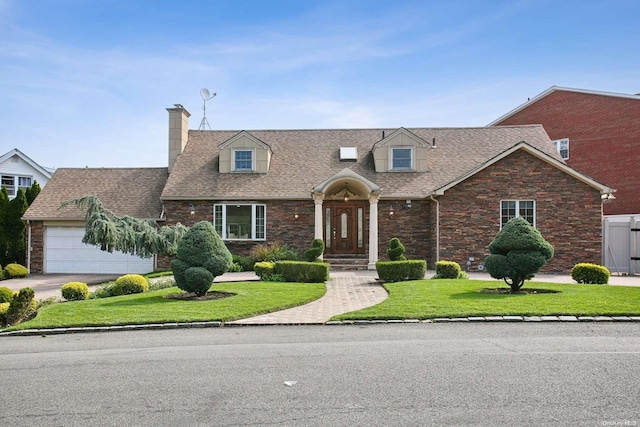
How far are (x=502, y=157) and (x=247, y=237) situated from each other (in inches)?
443

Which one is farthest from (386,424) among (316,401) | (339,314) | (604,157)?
Answer: (604,157)

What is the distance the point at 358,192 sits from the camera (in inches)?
918

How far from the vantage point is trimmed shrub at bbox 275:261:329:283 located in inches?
682

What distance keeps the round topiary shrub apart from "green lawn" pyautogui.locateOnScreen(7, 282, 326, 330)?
0.78m

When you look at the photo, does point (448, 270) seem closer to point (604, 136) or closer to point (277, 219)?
point (277, 219)

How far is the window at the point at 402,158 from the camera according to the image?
24.3 meters

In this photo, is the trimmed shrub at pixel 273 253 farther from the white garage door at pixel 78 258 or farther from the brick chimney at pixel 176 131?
the brick chimney at pixel 176 131

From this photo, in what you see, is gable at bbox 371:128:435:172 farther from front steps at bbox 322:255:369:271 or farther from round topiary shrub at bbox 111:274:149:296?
round topiary shrub at bbox 111:274:149:296

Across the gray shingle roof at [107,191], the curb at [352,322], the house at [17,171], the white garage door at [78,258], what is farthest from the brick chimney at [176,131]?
the curb at [352,322]

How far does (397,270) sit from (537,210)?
25.2ft

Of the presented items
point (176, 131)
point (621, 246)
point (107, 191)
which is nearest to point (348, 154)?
point (176, 131)

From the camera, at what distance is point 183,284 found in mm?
13484

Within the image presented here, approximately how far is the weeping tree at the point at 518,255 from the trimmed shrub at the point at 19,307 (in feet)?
36.5

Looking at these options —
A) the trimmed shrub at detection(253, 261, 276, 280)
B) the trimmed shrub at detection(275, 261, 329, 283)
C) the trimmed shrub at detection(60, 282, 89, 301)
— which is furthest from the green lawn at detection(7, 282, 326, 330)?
the trimmed shrub at detection(253, 261, 276, 280)
